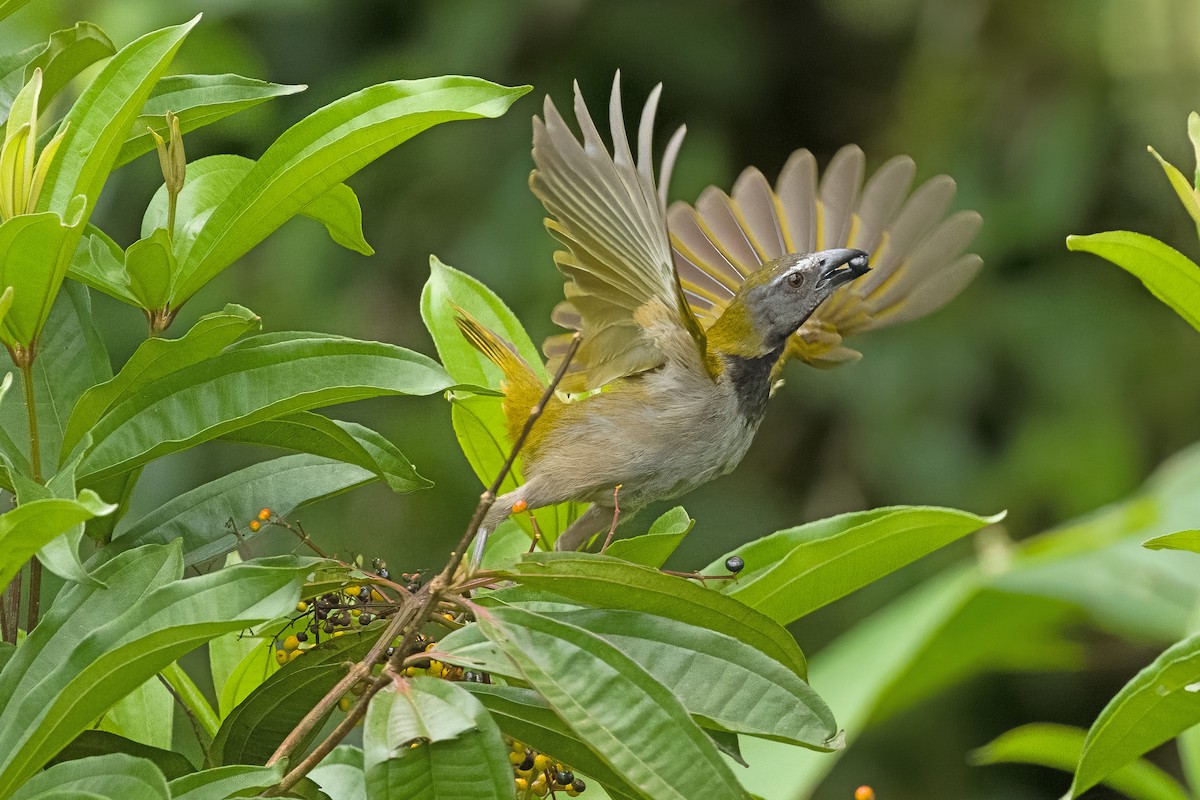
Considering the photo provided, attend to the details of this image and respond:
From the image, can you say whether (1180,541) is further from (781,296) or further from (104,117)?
(104,117)

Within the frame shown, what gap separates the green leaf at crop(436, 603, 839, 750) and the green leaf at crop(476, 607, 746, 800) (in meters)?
0.02

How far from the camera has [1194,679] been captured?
3.01ft

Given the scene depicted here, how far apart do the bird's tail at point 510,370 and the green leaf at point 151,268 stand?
0.37 meters

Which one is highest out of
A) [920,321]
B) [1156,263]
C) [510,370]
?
[1156,263]

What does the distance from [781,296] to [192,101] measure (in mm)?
583

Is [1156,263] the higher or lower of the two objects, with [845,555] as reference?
higher

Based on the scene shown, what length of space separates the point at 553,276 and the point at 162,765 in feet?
8.32

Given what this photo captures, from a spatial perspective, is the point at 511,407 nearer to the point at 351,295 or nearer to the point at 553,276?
the point at 553,276

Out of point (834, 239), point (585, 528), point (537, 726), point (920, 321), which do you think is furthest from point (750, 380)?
point (920, 321)

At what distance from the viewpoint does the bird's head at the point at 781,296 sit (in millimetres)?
1276

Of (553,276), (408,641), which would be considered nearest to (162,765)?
(408,641)

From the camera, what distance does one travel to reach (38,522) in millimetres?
679

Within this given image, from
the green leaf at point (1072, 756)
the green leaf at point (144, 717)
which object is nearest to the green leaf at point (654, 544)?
the green leaf at point (144, 717)

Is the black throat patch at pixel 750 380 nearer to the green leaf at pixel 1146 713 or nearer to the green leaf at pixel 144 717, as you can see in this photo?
the green leaf at pixel 1146 713
